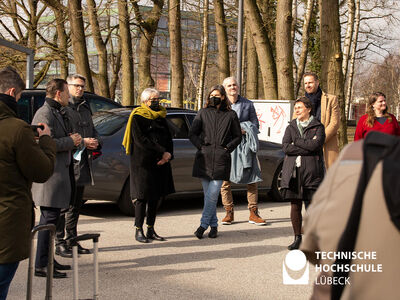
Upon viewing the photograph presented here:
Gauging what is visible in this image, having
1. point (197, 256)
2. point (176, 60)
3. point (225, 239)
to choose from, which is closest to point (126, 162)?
point (225, 239)

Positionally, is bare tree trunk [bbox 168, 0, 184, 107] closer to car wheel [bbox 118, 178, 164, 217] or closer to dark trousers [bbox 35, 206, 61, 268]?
car wheel [bbox 118, 178, 164, 217]

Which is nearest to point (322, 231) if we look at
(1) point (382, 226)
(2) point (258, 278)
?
(1) point (382, 226)

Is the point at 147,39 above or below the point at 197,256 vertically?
above

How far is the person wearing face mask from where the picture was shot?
284 inches

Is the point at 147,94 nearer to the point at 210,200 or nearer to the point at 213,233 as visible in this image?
the point at 210,200

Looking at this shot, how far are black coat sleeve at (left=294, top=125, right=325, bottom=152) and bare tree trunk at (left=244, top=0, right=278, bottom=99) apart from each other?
9211 mm

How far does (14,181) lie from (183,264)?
10.2 feet

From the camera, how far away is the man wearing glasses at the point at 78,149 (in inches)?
256

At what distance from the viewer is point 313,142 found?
6.80m

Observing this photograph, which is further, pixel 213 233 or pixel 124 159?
pixel 124 159

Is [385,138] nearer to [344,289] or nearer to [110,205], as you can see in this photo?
[344,289]

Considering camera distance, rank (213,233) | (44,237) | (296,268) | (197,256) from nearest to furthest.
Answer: (44,237) < (296,268) < (197,256) < (213,233)

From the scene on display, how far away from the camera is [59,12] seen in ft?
73.9

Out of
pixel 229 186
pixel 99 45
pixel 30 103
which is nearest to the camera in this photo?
pixel 229 186
